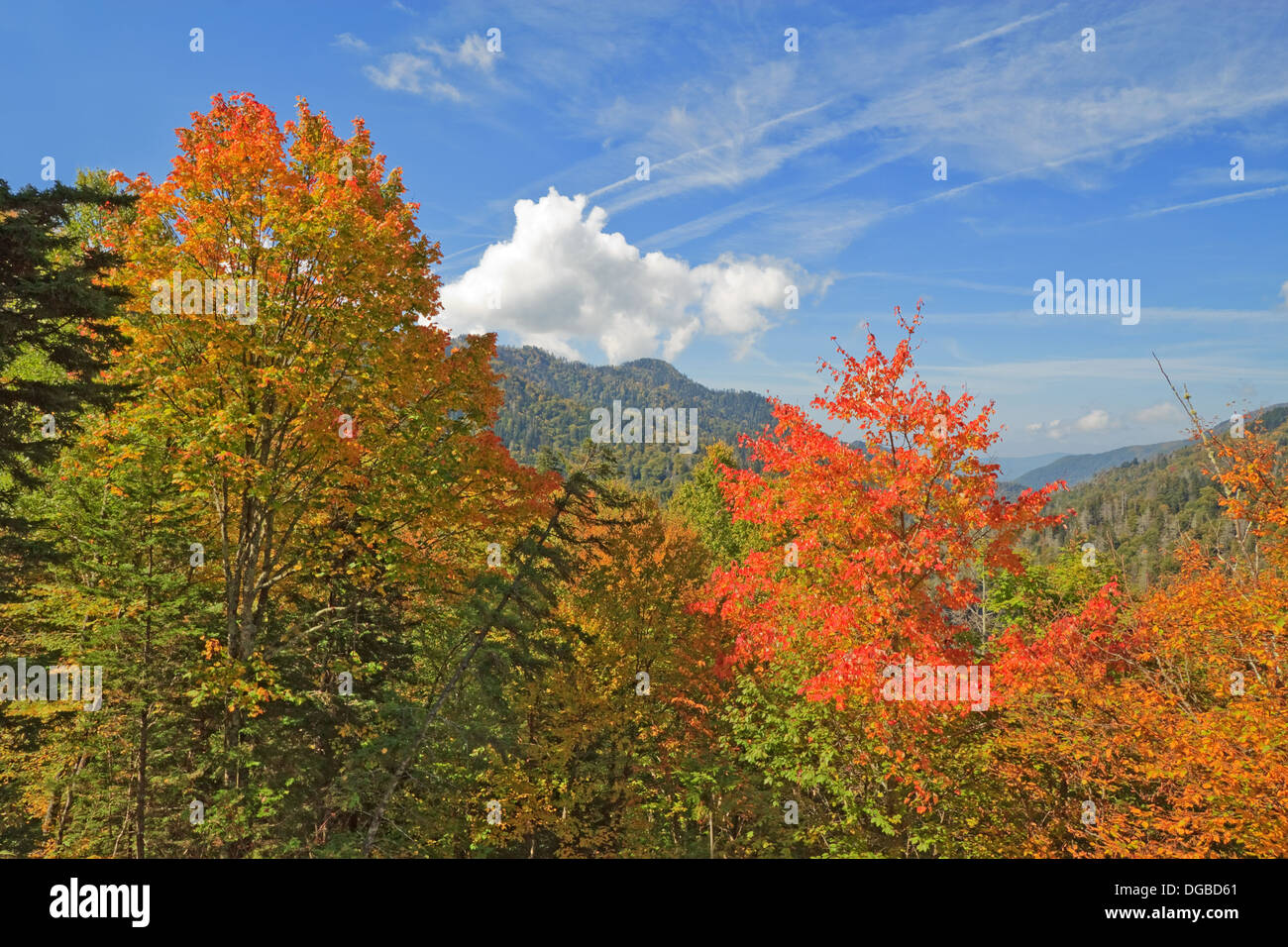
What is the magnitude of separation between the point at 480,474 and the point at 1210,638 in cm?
1431

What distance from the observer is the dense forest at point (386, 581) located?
1151cm

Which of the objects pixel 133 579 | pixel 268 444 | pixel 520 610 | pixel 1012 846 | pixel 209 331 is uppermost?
pixel 209 331

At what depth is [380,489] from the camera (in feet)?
47.9

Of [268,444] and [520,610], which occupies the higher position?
[268,444]

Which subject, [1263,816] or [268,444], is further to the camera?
[268,444]

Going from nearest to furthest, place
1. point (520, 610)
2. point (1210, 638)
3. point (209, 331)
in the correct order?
point (1210, 638)
point (209, 331)
point (520, 610)

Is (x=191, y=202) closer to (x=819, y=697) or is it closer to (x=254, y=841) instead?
(x=254, y=841)

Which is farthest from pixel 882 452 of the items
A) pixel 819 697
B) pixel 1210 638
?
pixel 1210 638

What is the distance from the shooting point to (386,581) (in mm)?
15891

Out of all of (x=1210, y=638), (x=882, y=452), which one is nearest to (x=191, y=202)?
(x=882, y=452)

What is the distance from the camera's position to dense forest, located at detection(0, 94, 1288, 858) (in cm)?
1151

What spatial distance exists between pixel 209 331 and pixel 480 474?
5966 millimetres

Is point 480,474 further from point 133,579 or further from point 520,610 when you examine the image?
point 133,579
